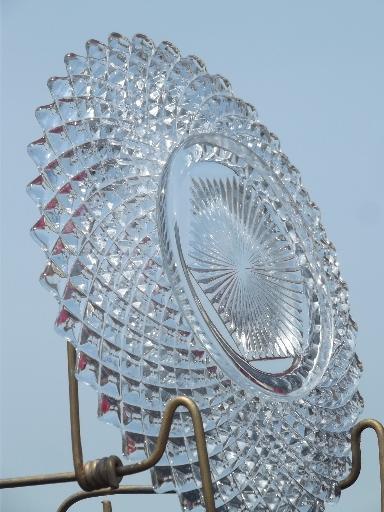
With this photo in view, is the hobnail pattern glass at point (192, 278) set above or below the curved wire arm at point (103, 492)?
above

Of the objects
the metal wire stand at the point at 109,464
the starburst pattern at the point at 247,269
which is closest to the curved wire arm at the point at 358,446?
the metal wire stand at the point at 109,464

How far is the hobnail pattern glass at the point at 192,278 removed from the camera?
1.07 m

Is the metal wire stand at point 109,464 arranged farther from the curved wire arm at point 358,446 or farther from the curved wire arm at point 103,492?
the curved wire arm at point 103,492

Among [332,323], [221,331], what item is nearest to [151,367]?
[221,331]

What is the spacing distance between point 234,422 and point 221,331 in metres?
0.12

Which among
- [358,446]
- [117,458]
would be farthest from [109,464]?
[358,446]

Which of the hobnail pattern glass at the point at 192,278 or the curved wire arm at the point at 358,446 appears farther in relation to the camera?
the curved wire arm at the point at 358,446

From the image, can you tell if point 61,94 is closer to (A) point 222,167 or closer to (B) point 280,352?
(A) point 222,167

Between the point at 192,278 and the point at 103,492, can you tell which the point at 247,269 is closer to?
the point at 192,278

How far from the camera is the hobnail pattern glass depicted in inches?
42.1

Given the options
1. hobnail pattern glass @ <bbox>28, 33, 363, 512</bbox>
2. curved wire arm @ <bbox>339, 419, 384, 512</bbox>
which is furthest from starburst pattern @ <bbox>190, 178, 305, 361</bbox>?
curved wire arm @ <bbox>339, 419, 384, 512</bbox>

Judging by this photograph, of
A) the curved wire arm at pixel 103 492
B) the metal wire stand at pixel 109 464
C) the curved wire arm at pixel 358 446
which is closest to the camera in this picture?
the metal wire stand at pixel 109 464

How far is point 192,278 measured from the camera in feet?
3.89

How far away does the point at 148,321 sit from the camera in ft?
3.67
